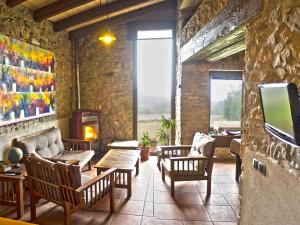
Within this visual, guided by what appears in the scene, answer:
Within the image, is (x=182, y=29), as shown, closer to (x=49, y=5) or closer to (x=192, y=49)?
(x=192, y=49)

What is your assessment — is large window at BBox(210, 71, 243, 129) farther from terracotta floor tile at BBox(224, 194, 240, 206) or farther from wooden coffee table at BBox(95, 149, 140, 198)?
wooden coffee table at BBox(95, 149, 140, 198)

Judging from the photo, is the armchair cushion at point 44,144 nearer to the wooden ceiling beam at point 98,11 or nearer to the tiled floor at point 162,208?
the tiled floor at point 162,208

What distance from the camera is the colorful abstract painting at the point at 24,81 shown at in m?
3.69

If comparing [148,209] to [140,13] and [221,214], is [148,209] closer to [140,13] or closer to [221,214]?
[221,214]

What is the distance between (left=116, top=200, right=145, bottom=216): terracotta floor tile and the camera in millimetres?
3301

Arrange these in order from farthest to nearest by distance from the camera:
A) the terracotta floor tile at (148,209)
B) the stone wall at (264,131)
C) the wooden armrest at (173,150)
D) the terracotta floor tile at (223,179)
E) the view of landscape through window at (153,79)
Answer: the view of landscape through window at (153,79) < the wooden armrest at (173,150) < the terracotta floor tile at (223,179) < the terracotta floor tile at (148,209) < the stone wall at (264,131)

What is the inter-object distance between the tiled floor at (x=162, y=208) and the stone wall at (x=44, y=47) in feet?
Answer: 4.78

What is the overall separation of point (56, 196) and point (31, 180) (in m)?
0.50

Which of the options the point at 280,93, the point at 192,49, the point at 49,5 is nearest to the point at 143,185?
the point at 192,49

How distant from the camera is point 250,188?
92.6 inches

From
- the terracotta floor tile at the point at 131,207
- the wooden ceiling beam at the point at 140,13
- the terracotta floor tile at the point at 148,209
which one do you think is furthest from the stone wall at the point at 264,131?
the wooden ceiling beam at the point at 140,13

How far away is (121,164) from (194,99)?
2402 mm

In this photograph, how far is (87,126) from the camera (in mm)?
5945

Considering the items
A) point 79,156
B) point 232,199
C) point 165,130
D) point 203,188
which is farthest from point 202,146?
point 165,130
